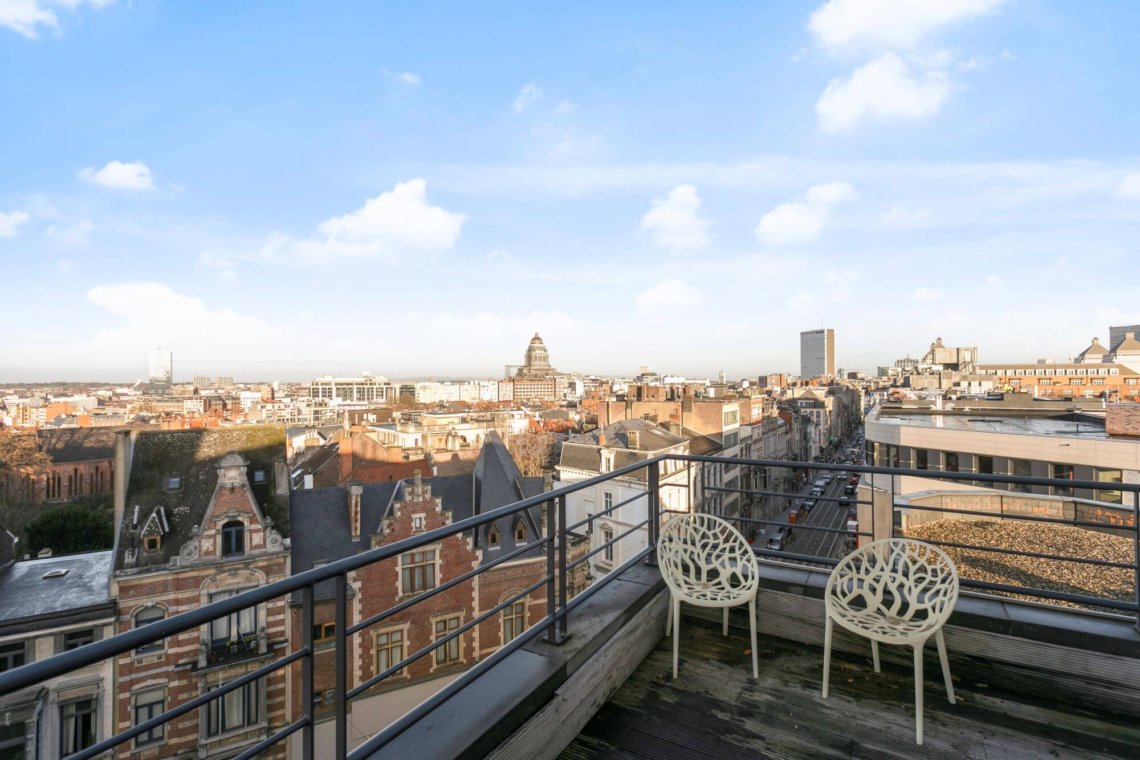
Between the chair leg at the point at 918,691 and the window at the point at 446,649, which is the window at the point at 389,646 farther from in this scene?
the chair leg at the point at 918,691

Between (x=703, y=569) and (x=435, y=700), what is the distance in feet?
5.59

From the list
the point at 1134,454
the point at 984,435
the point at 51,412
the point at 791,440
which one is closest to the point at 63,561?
the point at 984,435

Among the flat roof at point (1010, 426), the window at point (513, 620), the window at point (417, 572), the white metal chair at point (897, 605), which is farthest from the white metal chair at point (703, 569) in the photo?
the flat roof at point (1010, 426)

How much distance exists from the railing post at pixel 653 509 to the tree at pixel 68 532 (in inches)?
1406

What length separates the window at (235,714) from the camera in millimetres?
14250

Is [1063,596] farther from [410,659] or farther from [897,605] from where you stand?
[410,659]

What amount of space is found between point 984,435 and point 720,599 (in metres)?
22.0

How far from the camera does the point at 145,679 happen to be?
13891mm

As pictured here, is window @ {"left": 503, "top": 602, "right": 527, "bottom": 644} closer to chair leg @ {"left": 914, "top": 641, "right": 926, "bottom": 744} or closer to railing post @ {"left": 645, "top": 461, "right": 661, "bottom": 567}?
railing post @ {"left": 645, "top": 461, "right": 661, "bottom": 567}

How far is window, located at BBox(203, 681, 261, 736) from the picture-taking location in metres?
14.2

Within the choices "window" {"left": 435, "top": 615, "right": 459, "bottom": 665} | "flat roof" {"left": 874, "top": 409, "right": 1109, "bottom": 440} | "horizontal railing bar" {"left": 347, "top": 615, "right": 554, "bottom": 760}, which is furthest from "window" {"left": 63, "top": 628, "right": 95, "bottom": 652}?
"flat roof" {"left": 874, "top": 409, "right": 1109, "bottom": 440}

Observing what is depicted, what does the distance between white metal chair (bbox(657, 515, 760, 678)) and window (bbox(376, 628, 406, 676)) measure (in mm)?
15362

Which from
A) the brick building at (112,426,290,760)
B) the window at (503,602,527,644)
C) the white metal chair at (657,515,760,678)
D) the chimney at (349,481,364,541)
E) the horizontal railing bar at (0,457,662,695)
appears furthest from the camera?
the window at (503,602,527,644)

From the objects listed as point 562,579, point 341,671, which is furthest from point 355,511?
point 341,671
